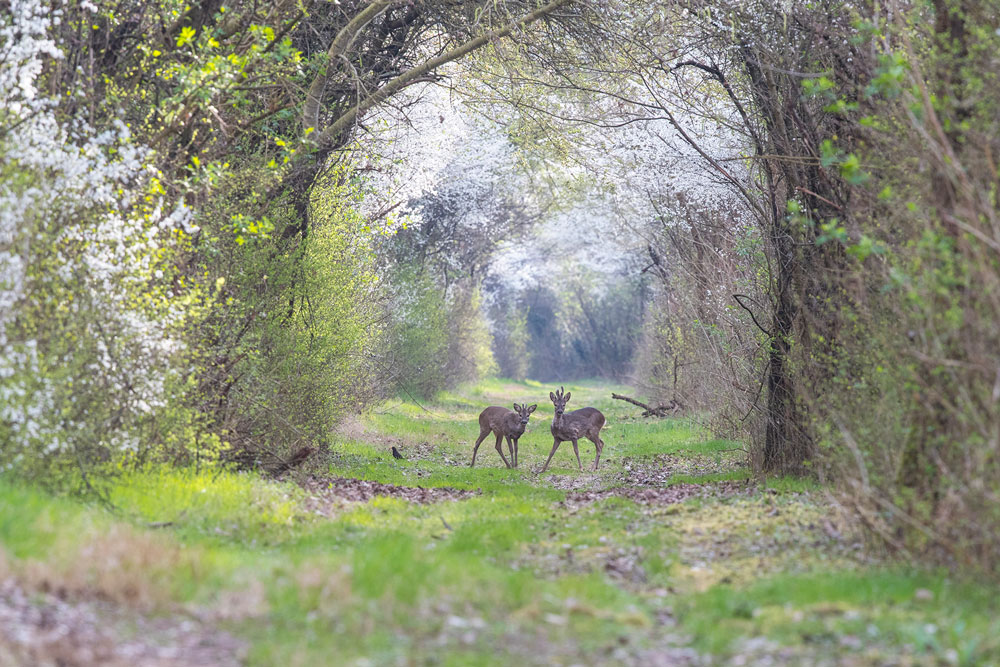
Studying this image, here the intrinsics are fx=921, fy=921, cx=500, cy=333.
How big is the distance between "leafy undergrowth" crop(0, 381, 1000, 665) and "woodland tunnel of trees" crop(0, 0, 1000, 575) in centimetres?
75

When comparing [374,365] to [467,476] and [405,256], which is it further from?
[405,256]

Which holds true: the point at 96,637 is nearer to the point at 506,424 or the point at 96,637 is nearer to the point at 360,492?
the point at 360,492

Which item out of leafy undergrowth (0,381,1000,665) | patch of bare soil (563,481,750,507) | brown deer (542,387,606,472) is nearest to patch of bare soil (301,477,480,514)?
leafy undergrowth (0,381,1000,665)

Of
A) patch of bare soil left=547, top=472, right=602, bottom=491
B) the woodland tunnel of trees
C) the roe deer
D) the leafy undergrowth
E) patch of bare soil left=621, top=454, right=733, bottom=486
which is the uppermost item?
the woodland tunnel of trees

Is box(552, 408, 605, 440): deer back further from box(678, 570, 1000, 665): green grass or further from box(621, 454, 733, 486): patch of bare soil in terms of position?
box(678, 570, 1000, 665): green grass

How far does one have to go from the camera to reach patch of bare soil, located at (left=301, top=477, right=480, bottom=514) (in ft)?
38.8

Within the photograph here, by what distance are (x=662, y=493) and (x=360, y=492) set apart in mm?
4418

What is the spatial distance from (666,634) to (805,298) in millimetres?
8030

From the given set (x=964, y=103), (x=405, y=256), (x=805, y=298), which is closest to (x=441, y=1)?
(x=805, y=298)

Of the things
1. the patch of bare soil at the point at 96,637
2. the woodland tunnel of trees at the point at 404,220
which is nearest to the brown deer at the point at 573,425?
the woodland tunnel of trees at the point at 404,220

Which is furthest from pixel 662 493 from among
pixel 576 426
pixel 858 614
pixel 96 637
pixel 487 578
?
pixel 96 637

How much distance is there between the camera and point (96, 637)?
5336mm

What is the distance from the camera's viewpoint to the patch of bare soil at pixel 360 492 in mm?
11820

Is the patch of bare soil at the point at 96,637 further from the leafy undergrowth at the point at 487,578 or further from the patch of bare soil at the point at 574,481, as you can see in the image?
the patch of bare soil at the point at 574,481
